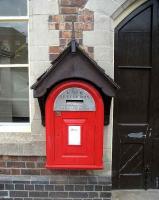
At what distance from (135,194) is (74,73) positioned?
6.67ft

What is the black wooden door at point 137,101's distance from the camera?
390 centimetres

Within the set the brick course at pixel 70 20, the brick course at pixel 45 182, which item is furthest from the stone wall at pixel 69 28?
the brick course at pixel 45 182

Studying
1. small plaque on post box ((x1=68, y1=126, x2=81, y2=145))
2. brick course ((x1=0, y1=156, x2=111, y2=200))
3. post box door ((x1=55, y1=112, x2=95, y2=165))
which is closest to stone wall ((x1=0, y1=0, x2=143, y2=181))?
post box door ((x1=55, y1=112, x2=95, y2=165))

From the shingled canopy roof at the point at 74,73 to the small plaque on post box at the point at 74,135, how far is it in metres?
0.47

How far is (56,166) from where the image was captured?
11.0ft

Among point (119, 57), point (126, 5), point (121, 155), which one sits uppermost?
point (126, 5)

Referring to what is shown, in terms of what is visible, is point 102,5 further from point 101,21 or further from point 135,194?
point 135,194

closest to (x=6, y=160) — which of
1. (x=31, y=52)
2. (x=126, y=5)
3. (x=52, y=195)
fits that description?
(x=52, y=195)

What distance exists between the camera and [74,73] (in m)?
3.22

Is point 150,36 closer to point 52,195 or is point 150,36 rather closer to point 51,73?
point 51,73

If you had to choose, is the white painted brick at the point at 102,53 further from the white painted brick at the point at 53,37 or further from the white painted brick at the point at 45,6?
the white painted brick at the point at 45,6

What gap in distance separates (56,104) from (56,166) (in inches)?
27.9

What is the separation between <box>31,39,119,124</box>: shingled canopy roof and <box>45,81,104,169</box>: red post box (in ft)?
0.22

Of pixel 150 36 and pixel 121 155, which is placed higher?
pixel 150 36
